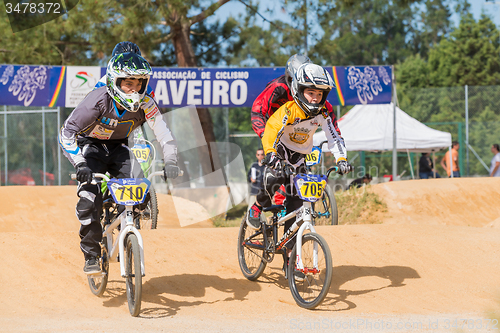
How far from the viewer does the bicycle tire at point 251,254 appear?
5.96 m

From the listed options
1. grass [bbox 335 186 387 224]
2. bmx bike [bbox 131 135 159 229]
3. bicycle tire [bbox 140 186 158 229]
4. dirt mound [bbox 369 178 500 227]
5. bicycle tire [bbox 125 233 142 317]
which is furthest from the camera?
dirt mound [bbox 369 178 500 227]

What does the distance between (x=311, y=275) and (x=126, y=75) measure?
2.53 metres

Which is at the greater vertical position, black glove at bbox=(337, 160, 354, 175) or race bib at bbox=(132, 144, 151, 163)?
race bib at bbox=(132, 144, 151, 163)

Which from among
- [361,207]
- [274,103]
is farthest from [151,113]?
[361,207]

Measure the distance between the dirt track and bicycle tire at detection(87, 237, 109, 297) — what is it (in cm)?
9

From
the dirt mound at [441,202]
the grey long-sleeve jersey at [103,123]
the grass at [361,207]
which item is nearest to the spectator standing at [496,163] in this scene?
the dirt mound at [441,202]

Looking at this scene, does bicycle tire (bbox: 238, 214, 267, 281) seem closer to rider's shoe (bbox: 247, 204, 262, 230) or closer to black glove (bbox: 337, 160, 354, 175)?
rider's shoe (bbox: 247, 204, 262, 230)

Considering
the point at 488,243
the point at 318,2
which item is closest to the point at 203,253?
the point at 488,243

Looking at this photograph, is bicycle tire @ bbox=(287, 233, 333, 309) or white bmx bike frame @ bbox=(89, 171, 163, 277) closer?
white bmx bike frame @ bbox=(89, 171, 163, 277)

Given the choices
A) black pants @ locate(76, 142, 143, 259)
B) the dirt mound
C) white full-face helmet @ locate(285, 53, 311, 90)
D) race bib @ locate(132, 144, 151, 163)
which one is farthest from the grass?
black pants @ locate(76, 142, 143, 259)

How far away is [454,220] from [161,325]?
31.6 feet

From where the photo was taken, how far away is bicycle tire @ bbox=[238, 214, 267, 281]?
5957mm

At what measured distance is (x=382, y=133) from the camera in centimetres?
1881

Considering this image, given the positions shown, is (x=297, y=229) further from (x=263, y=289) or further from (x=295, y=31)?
(x=295, y=31)
